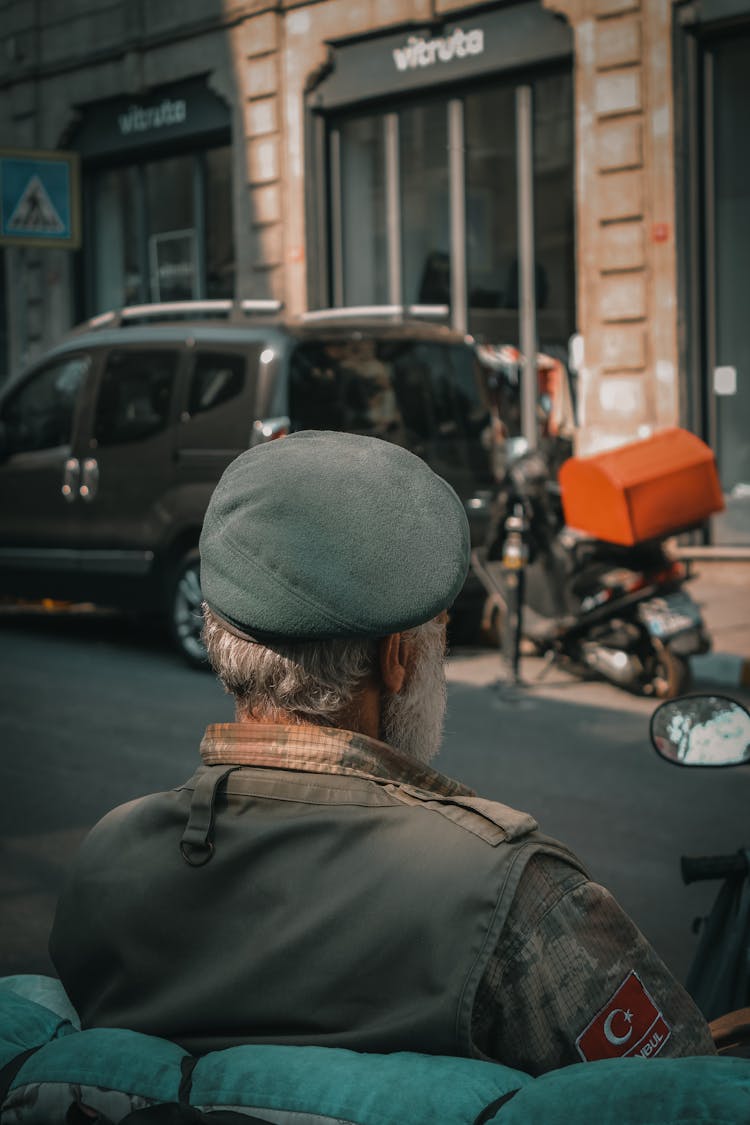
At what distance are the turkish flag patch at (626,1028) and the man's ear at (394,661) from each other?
16.0 inches

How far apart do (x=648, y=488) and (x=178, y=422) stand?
3.05m

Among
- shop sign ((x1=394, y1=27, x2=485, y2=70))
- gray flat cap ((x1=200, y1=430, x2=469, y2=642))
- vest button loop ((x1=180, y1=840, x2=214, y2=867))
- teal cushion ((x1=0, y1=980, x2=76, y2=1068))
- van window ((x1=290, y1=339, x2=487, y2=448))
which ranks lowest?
teal cushion ((x1=0, y1=980, x2=76, y2=1068))

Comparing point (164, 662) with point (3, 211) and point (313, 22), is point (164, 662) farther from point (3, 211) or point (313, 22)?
point (313, 22)

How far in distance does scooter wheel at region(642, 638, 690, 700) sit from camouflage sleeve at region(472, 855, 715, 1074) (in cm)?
656

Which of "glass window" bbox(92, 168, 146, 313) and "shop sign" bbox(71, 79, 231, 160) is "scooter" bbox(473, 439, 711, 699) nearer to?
Result: "shop sign" bbox(71, 79, 231, 160)

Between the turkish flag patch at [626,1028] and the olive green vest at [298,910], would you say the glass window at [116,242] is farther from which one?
the turkish flag patch at [626,1028]

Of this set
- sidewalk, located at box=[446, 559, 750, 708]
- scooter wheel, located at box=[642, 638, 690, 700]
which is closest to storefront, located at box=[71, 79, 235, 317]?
sidewalk, located at box=[446, 559, 750, 708]

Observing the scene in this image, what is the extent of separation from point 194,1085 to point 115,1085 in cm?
7

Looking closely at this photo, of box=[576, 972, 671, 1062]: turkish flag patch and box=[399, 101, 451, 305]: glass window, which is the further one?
box=[399, 101, 451, 305]: glass window

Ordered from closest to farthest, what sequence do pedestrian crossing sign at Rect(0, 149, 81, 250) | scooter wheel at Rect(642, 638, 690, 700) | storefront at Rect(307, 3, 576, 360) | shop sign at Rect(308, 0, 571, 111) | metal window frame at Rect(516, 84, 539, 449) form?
scooter wheel at Rect(642, 638, 690, 700) → pedestrian crossing sign at Rect(0, 149, 81, 250) → shop sign at Rect(308, 0, 571, 111) → storefront at Rect(307, 3, 576, 360) → metal window frame at Rect(516, 84, 539, 449)

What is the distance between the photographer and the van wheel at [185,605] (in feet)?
30.2

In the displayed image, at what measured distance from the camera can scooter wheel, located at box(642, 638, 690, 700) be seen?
7.84 m

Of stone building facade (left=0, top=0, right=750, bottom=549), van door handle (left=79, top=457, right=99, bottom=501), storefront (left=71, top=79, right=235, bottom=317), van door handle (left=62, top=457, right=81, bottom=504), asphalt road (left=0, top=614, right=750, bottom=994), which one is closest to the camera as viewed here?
asphalt road (left=0, top=614, right=750, bottom=994)

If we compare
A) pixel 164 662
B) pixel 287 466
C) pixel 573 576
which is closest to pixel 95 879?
pixel 287 466
